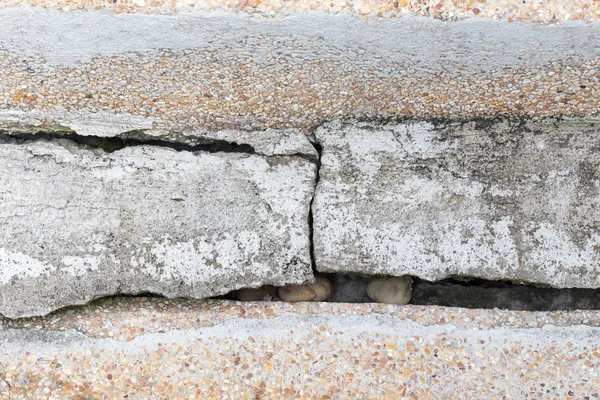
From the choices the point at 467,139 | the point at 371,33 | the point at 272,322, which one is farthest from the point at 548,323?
the point at 371,33

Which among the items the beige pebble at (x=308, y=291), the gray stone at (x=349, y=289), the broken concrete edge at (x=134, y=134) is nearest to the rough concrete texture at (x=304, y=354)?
the beige pebble at (x=308, y=291)

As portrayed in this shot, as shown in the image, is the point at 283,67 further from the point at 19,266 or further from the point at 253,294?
the point at 19,266

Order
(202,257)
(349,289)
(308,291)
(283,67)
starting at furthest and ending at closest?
(349,289)
(308,291)
(202,257)
(283,67)

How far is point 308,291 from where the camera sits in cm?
291

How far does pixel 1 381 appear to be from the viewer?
264cm

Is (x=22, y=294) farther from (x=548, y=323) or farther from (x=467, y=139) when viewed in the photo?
(x=548, y=323)

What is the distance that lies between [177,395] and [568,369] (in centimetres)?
159

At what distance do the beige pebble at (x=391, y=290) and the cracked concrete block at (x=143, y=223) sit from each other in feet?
1.13

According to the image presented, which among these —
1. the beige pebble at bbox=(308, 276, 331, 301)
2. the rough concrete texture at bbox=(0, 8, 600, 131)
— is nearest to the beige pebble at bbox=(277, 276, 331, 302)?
the beige pebble at bbox=(308, 276, 331, 301)

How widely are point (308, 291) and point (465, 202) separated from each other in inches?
30.8

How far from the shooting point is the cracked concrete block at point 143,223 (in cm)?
274

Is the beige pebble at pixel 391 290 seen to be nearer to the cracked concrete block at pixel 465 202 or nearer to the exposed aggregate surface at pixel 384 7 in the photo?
the cracked concrete block at pixel 465 202

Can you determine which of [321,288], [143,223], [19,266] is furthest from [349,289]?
[19,266]

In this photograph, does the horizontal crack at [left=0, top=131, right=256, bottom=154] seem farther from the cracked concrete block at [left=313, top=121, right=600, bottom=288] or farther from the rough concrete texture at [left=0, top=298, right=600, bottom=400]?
the rough concrete texture at [left=0, top=298, right=600, bottom=400]
